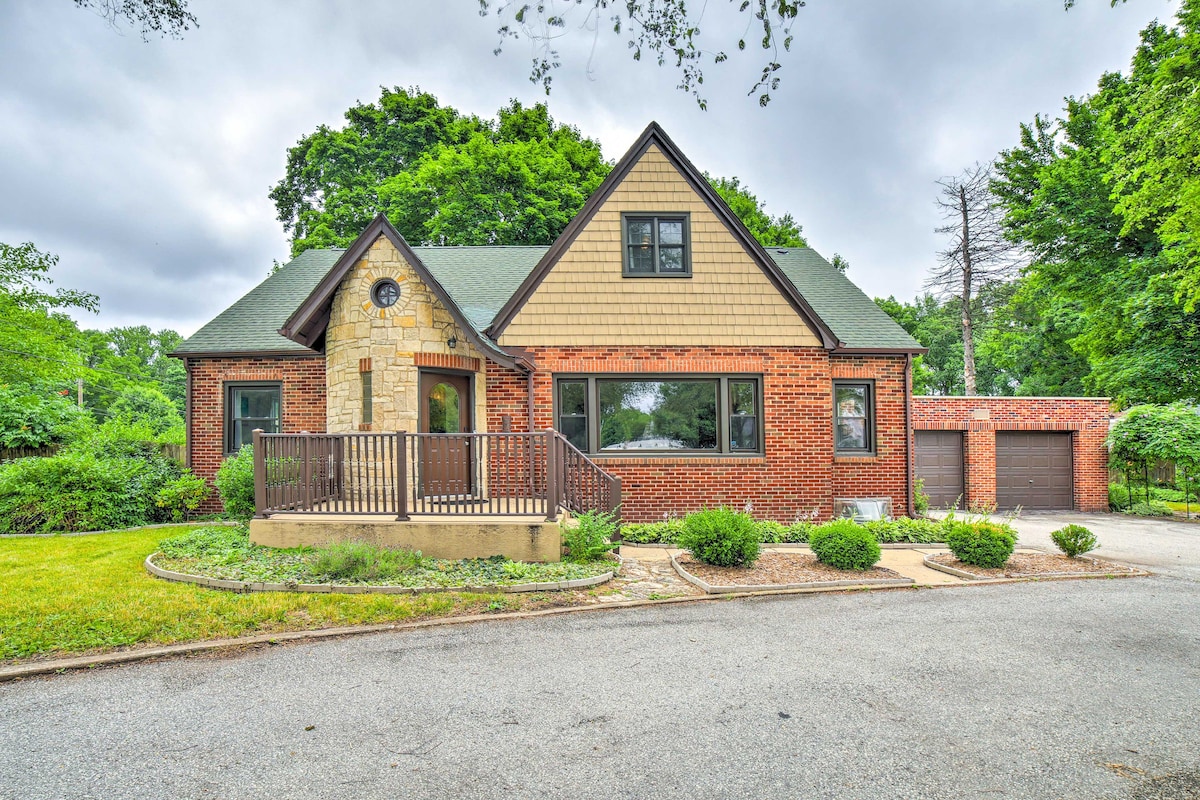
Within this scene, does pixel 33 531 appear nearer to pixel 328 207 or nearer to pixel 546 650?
pixel 546 650

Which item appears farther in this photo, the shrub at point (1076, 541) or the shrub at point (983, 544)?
the shrub at point (1076, 541)

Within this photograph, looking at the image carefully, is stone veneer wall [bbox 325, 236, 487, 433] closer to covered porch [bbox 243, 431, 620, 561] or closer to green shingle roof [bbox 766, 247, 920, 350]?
covered porch [bbox 243, 431, 620, 561]

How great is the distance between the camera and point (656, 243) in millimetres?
10445

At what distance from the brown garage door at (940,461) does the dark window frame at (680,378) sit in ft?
21.8

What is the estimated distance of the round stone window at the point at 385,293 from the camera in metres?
9.12

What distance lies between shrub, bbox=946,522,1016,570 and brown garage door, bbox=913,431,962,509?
7500mm

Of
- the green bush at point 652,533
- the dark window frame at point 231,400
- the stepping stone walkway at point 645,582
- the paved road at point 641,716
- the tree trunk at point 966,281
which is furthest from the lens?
the tree trunk at point 966,281

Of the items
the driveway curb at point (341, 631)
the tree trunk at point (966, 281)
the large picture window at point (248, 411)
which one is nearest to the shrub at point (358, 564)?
the driveway curb at point (341, 631)

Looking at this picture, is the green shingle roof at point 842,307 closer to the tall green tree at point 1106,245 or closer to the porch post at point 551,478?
the tall green tree at point 1106,245

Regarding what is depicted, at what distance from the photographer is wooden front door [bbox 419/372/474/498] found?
7340 mm

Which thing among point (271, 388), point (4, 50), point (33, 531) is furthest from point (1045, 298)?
point (33, 531)

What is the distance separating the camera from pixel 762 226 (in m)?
29.3

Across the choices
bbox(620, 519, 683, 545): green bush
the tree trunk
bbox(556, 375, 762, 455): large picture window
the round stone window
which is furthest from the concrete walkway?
the tree trunk

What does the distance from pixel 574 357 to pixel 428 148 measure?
66.4 ft
